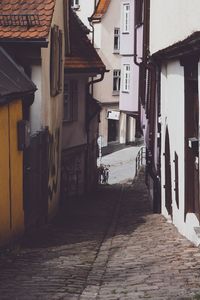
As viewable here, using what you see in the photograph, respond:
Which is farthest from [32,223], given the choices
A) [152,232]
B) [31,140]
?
[152,232]

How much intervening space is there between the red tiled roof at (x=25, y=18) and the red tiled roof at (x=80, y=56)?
7246 millimetres

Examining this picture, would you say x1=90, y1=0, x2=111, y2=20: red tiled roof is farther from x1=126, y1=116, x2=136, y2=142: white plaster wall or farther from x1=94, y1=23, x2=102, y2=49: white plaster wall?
x1=126, y1=116, x2=136, y2=142: white plaster wall

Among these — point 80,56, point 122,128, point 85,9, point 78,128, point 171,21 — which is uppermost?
point 85,9

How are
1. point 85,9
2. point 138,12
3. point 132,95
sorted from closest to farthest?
point 138,12
point 132,95
point 85,9

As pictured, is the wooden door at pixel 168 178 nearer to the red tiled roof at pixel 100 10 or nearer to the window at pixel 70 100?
the window at pixel 70 100

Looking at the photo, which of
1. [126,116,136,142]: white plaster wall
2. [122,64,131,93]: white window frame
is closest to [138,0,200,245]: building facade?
[122,64,131,93]: white window frame

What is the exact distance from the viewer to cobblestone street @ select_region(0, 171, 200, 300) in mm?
7141

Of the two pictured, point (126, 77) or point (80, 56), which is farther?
point (126, 77)

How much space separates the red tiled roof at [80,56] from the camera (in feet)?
72.4

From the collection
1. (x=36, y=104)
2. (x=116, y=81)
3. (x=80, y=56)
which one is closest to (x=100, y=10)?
(x=116, y=81)

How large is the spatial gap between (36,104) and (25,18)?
5.16 ft

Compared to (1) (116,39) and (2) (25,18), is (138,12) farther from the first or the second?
(1) (116,39)

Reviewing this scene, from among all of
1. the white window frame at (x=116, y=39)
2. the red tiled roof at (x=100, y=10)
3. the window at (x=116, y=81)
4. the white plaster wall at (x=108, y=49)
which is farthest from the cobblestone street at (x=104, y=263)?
the window at (x=116, y=81)

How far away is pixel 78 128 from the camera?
915 inches
